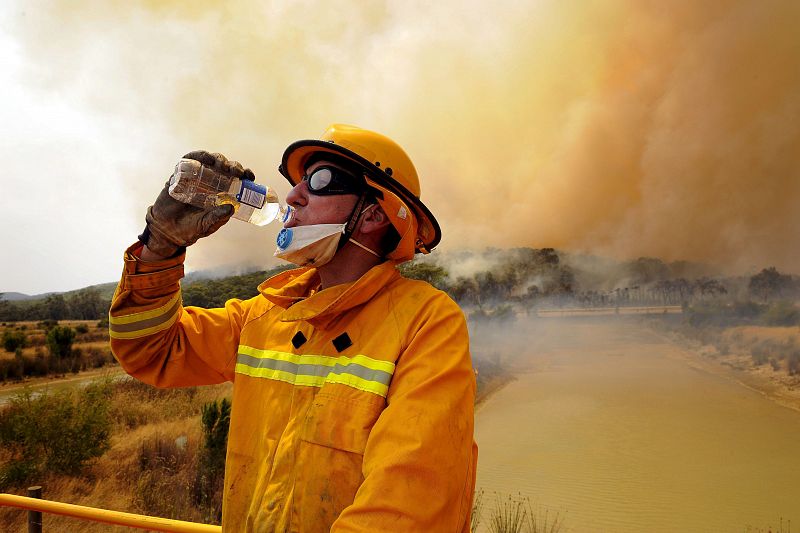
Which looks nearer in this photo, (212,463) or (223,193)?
(223,193)

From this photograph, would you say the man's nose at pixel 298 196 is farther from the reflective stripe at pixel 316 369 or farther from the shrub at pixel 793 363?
the shrub at pixel 793 363

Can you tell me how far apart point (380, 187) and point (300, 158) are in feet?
1.70

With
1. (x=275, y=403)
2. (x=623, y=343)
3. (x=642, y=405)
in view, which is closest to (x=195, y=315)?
(x=275, y=403)

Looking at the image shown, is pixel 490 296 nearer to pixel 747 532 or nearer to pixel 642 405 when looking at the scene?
pixel 642 405

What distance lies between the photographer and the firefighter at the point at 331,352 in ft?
3.79

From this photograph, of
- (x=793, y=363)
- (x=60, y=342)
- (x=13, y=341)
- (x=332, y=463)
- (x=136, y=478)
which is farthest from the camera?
(x=793, y=363)

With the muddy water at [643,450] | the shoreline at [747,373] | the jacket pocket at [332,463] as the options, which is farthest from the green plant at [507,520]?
the shoreline at [747,373]

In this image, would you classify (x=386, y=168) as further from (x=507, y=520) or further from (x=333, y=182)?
(x=507, y=520)

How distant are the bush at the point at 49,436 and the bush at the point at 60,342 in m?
11.8

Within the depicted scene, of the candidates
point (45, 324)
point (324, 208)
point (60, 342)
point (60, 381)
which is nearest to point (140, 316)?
point (324, 208)

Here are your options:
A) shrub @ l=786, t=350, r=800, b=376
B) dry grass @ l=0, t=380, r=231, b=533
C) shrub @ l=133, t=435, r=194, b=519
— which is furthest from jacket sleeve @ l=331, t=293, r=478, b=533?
shrub @ l=786, t=350, r=800, b=376

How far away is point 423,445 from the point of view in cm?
111

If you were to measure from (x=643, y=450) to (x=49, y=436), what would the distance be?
61.2 feet

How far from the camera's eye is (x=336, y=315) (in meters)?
1.61
